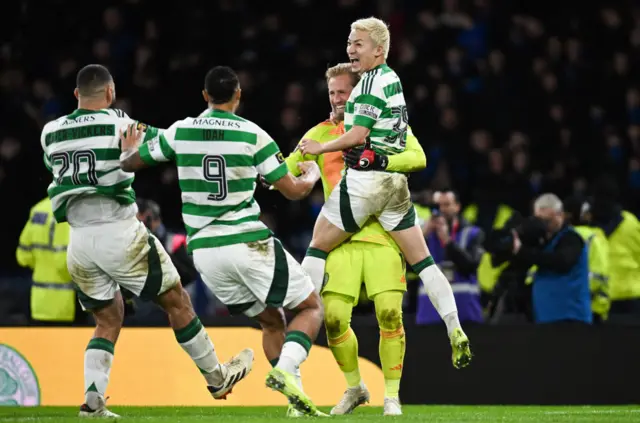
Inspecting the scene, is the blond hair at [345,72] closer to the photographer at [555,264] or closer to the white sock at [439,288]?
the white sock at [439,288]

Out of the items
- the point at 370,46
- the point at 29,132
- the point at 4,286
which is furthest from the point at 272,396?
the point at 29,132

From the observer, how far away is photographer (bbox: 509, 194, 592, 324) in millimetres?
11336

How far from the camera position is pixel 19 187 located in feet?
46.9

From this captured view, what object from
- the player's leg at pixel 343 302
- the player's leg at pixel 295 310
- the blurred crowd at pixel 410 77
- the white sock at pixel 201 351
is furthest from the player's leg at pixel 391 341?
the blurred crowd at pixel 410 77

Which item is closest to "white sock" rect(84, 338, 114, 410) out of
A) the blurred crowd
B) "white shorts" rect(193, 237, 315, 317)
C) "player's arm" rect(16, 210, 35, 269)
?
"white shorts" rect(193, 237, 315, 317)

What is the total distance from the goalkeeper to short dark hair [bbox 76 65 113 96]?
1.40 metres

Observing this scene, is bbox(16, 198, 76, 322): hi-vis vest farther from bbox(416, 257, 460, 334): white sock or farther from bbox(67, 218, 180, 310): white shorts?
bbox(416, 257, 460, 334): white sock

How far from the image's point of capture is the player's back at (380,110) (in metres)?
7.74

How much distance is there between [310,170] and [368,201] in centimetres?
57

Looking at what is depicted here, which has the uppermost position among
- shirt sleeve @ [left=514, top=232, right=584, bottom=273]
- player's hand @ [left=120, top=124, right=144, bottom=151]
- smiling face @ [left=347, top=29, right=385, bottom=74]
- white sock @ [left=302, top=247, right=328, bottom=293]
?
smiling face @ [left=347, top=29, right=385, bottom=74]

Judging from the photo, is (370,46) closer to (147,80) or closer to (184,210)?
(184,210)

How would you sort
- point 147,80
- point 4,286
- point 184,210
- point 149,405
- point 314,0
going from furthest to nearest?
1. point 314,0
2. point 147,80
3. point 4,286
4. point 149,405
5. point 184,210

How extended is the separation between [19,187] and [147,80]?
2472 millimetres

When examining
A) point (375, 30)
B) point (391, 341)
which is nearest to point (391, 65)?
point (375, 30)
